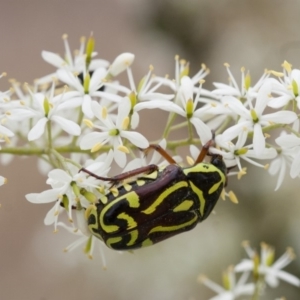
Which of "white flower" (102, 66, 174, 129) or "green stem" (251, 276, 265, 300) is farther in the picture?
"green stem" (251, 276, 265, 300)

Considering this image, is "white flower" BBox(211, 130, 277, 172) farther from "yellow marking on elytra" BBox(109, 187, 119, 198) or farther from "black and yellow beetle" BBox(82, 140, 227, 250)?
"yellow marking on elytra" BBox(109, 187, 119, 198)

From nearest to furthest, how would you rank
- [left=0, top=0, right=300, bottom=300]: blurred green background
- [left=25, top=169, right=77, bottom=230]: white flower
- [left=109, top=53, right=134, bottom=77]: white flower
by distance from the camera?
[left=25, top=169, right=77, bottom=230]: white flower → [left=109, top=53, right=134, bottom=77]: white flower → [left=0, top=0, right=300, bottom=300]: blurred green background

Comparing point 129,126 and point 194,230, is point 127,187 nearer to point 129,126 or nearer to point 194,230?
point 129,126

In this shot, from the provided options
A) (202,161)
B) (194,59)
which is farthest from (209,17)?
(202,161)

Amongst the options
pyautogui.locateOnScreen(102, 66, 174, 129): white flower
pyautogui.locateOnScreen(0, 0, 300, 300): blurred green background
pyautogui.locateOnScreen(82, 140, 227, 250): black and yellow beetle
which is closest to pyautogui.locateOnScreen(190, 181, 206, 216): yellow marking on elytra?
pyautogui.locateOnScreen(82, 140, 227, 250): black and yellow beetle

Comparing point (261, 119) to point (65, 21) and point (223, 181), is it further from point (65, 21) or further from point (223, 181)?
point (65, 21)

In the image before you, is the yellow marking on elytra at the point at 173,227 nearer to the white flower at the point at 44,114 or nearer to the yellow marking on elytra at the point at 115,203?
the yellow marking on elytra at the point at 115,203

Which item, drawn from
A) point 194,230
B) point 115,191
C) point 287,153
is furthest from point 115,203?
point 194,230

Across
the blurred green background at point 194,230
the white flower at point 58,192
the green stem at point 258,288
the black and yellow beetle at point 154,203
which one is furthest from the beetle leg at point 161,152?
the blurred green background at point 194,230
